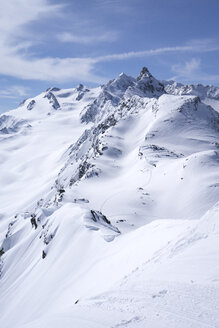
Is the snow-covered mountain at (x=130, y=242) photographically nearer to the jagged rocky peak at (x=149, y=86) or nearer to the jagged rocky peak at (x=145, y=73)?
the jagged rocky peak at (x=149, y=86)

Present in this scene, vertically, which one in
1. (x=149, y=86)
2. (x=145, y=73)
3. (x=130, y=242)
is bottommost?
(x=130, y=242)

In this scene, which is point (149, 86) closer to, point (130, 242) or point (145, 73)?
point (145, 73)

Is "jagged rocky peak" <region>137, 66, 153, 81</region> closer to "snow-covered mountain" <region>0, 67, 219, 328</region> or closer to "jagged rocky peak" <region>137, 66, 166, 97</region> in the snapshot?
"jagged rocky peak" <region>137, 66, 166, 97</region>

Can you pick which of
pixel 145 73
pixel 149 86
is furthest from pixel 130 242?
pixel 145 73

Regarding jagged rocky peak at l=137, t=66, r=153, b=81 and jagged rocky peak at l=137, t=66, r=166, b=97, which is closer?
jagged rocky peak at l=137, t=66, r=166, b=97

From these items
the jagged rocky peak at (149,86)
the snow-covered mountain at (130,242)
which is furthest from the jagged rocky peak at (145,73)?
the snow-covered mountain at (130,242)

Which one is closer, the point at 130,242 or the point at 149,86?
the point at 130,242

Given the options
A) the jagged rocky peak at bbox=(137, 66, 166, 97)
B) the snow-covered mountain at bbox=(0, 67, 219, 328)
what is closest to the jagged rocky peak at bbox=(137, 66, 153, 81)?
the jagged rocky peak at bbox=(137, 66, 166, 97)

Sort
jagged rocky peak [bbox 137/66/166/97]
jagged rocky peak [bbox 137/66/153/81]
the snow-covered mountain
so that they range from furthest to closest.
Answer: jagged rocky peak [bbox 137/66/153/81] → jagged rocky peak [bbox 137/66/166/97] → the snow-covered mountain

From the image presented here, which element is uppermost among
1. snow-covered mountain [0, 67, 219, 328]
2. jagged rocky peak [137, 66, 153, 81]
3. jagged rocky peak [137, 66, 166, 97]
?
jagged rocky peak [137, 66, 153, 81]

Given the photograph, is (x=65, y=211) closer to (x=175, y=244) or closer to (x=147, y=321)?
(x=175, y=244)

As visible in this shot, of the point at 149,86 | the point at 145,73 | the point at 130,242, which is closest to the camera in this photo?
the point at 130,242

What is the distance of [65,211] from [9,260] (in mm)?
9783

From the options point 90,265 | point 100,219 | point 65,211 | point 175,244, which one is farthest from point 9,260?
point 175,244
